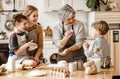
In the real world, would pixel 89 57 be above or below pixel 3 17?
below

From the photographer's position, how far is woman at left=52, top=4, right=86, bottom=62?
10.5 ft

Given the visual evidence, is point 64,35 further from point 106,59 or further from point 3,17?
point 3,17

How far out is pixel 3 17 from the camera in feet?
20.2

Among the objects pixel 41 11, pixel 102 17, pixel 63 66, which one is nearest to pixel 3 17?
pixel 41 11

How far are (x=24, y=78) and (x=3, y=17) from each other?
Result: 3960mm

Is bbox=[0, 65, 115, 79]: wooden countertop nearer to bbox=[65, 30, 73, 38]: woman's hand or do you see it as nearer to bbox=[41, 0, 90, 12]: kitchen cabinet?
bbox=[65, 30, 73, 38]: woman's hand

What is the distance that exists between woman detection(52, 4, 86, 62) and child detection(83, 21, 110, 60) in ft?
0.92

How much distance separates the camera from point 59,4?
6055 mm

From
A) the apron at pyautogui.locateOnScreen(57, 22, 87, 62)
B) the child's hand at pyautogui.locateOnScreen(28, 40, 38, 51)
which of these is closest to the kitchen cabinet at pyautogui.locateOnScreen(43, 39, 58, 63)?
the apron at pyautogui.locateOnScreen(57, 22, 87, 62)

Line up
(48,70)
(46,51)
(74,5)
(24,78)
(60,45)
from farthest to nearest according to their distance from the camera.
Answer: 1. (74,5)
2. (46,51)
3. (60,45)
4. (48,70)
5. (24,78)

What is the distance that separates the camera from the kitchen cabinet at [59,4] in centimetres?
601

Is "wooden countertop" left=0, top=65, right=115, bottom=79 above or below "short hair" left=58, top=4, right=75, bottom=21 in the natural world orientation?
below

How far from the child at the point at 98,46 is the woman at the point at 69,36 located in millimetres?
279

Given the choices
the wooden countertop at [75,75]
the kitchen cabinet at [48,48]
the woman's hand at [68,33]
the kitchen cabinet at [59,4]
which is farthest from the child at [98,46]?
the kitchen cabinet at [59,4]
